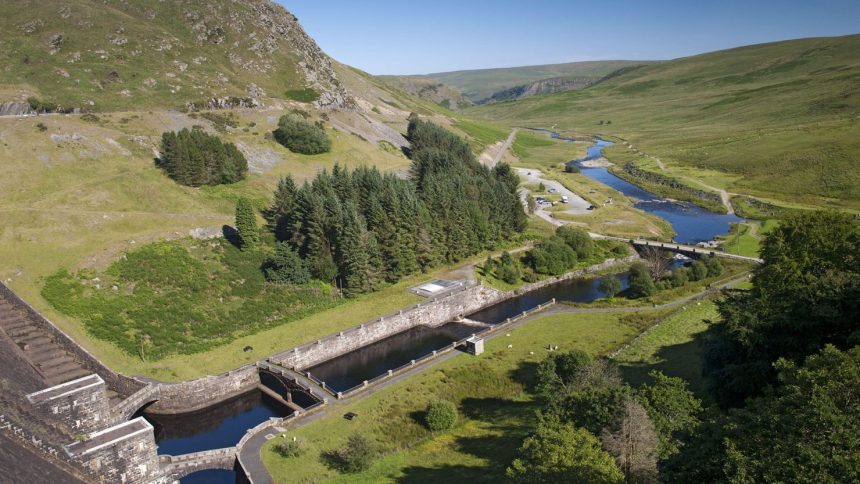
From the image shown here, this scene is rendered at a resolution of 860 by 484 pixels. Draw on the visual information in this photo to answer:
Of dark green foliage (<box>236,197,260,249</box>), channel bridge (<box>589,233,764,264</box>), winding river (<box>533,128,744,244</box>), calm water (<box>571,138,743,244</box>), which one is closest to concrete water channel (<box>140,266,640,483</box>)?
channel bridge (<box>589,233,764,264</box>)

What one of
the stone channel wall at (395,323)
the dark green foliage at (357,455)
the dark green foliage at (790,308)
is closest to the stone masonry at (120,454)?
the dark green foliage at (357,455)

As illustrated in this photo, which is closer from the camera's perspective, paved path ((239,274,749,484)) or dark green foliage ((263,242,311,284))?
paved path ((239,274,749,484))

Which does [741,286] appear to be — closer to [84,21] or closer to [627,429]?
[627,429]

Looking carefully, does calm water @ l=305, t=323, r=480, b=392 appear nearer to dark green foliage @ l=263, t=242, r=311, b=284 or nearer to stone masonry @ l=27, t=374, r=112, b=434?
dark green foliage @ l=263, t=242, r=311, b=284

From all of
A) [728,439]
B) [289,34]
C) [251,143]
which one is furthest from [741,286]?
[289,34]

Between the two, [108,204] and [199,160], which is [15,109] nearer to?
[108,204]

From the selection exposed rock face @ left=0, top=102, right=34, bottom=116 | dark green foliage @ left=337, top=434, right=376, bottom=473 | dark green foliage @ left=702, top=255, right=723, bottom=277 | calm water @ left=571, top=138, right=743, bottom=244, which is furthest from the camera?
calm water @ left=571, top=138, right=743, bottom=244

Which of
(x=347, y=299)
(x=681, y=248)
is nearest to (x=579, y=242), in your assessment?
(x=681, y=248)
